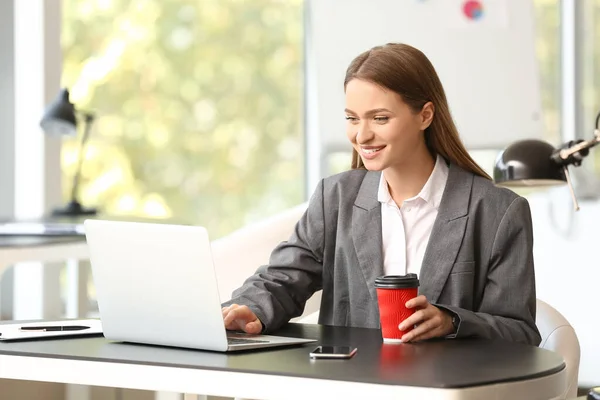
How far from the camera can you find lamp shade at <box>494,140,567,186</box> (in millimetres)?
1602

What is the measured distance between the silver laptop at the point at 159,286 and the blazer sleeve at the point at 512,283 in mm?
453

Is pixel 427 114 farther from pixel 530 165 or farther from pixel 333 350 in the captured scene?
pixel 333 350

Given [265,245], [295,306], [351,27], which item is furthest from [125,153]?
[295,306]

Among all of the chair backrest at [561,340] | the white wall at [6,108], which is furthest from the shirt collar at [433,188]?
the white wall at [6,108]

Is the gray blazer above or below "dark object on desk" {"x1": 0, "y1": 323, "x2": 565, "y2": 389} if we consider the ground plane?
above

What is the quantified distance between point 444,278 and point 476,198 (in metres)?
0.18

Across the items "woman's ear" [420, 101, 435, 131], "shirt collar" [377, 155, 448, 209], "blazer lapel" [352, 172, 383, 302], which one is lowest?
"blazer lapel" [352, 172, 383, 302]

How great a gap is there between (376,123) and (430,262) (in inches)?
11.9

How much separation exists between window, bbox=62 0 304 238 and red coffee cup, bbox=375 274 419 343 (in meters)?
3.98

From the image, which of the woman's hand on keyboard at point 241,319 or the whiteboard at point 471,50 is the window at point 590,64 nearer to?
the whiteboard at point 471,50

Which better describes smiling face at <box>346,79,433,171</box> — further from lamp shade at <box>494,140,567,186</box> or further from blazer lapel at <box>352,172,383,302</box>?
lamp shade at <box>494,140,567,186</box>

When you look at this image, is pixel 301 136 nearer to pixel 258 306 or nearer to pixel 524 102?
pixel 524 102

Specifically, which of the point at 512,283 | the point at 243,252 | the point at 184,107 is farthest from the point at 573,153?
the point at 184,107

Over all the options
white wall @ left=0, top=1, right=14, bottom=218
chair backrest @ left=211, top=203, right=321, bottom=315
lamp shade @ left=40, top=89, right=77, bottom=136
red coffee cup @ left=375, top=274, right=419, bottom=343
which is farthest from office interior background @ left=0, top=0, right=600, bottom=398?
red coffee cup @ left=375, top=274, right=419, bottom=343
